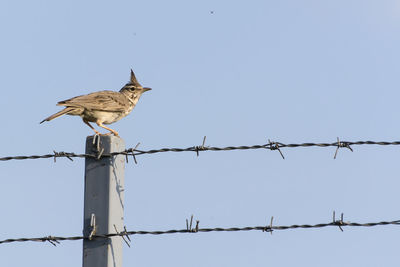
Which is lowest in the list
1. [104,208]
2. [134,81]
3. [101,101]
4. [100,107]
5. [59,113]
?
[104,208]

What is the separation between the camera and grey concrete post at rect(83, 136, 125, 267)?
5.21 m

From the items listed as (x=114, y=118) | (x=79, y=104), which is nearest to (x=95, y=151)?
(x=79, y=104)

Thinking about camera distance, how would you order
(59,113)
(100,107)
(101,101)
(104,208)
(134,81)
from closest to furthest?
(104,208) < (59,113) < (100,107) < (101,101) < (134,81)

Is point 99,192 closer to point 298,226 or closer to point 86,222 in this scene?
point 86,222

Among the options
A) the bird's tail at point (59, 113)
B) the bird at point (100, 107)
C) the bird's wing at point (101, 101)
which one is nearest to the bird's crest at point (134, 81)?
the bird at point (100, 107)

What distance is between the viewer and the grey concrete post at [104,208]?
5.21 meters

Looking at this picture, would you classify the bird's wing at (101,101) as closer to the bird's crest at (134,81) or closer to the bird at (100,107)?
the bird at (100,107)

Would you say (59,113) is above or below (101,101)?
below

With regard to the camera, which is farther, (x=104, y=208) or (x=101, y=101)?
(x=101, y=101)

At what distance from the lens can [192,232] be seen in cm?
529

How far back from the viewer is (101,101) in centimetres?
1034

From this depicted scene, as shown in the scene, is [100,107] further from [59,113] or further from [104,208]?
[104,208]

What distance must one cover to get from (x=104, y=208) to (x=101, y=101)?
208 inches

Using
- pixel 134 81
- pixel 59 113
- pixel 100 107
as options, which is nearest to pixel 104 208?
pixel 59 113
